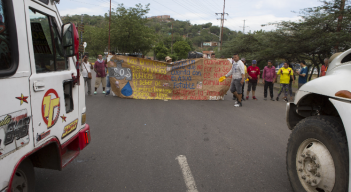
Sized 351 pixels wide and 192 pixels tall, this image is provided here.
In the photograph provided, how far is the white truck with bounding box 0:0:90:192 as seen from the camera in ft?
6.31

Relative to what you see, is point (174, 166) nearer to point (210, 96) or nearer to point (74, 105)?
point (74, 105)

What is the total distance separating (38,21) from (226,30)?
103 meters

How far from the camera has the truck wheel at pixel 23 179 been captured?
2.16m

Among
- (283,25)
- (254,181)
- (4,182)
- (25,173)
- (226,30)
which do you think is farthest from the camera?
(226,30)

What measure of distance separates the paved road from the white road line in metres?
0.06

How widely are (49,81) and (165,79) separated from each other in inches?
297

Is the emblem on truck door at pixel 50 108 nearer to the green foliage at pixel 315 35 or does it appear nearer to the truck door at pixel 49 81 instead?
the truck door at pixel 49 81

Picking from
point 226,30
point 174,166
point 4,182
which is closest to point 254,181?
point 174,166

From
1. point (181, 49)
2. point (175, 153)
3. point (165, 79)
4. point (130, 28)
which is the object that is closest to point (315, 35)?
point (165, 79)

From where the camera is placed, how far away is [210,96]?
10141mm

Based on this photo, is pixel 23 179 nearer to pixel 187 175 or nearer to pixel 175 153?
pixel 187 175

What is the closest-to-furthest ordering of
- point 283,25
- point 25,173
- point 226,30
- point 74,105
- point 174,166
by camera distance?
point 25,173 → point 74,105 → point 174,166 → point 283,25 → point 226,30

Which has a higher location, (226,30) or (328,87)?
(226,30)

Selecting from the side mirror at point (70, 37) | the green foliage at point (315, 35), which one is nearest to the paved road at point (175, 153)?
the side mirror at point (70, 37)
